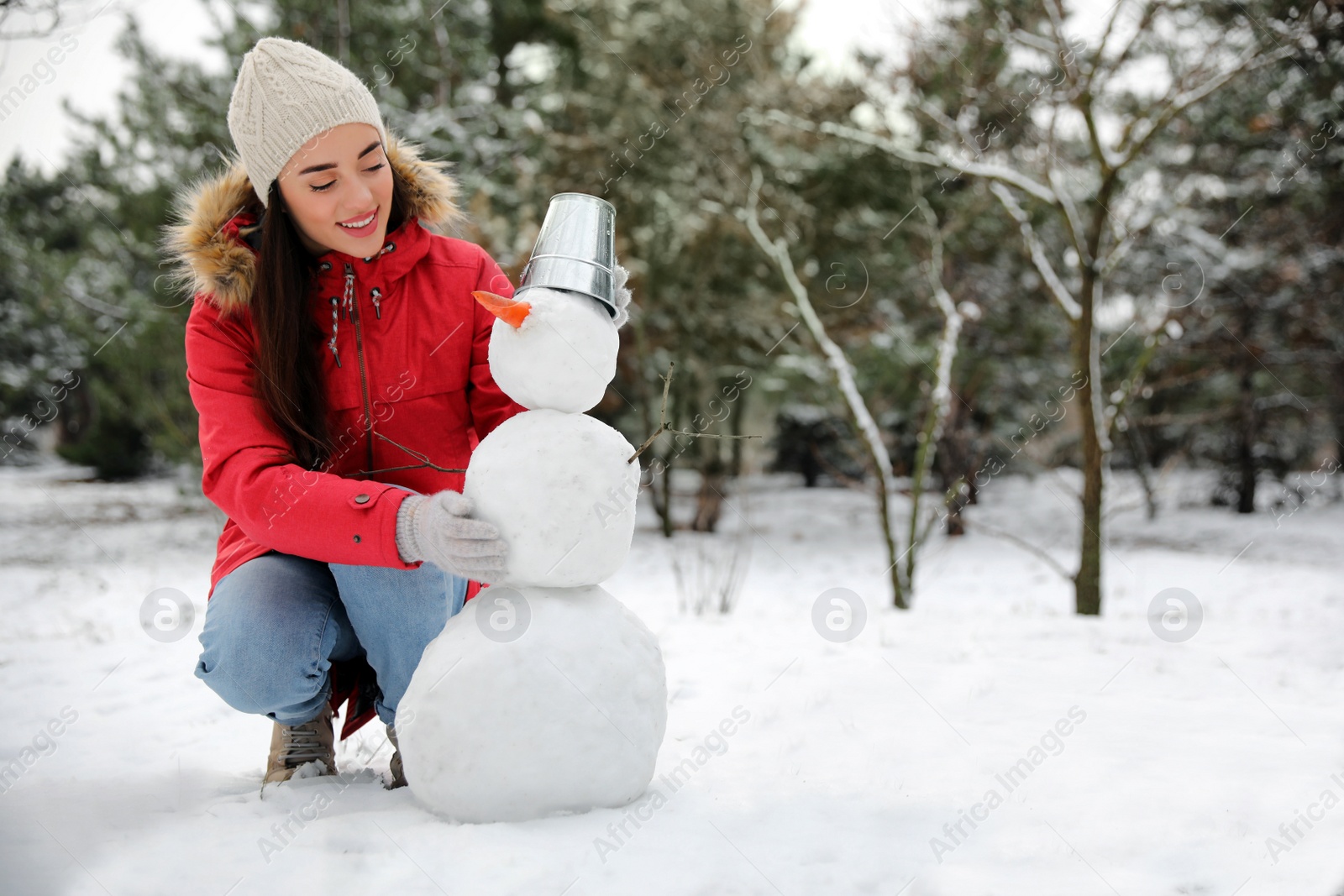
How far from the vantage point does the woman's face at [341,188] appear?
1703 mm

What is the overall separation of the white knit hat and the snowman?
52 cm

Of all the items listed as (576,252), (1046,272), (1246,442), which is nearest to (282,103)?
(576,252)

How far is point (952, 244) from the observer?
314 inches

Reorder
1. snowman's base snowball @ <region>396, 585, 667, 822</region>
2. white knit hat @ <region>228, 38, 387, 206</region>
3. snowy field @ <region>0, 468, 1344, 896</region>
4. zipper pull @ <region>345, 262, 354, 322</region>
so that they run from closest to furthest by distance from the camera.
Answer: snowy field @ <region>0, 468, 1344, 896</region> < snowman's base snowball @ <region>396, 585, 667, 822</region> < white knit hat @ <region>228, 38, 387, 206</region> < zipper pull @ <region>345, 262, 354, 322</region>

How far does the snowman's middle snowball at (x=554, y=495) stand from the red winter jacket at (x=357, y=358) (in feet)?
0.80

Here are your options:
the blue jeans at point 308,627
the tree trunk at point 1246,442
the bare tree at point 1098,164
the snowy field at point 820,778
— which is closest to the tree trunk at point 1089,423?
the bare tree at point 1098,164

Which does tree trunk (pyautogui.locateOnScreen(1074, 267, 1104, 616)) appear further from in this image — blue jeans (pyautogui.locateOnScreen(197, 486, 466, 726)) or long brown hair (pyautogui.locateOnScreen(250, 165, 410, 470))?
long brown hair (pyautogui.locateOnScreen(250, 165, 410, 470))

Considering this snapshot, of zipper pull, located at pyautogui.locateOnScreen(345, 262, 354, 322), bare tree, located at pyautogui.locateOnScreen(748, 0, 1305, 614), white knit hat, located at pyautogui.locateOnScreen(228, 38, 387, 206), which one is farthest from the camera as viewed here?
bare tree, located at pyautogui.locateOnScreen(748, 0, 1305, 614)

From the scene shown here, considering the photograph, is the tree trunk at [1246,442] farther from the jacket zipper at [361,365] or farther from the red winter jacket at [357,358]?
the jacket zipper at [361,365]

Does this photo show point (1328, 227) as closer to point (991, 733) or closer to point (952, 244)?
point (952, 244)

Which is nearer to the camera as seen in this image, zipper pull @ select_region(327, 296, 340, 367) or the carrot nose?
the carrot nose

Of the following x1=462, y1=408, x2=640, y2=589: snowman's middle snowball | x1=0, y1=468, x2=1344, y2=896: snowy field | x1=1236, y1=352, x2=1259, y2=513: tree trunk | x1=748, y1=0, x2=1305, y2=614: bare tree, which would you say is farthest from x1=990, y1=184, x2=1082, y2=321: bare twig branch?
x1=1236, y1=352, x2=1259, y2=513: tree trunk

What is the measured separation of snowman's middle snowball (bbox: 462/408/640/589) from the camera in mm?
1489

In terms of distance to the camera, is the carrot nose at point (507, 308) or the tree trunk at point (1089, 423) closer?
the carrot nose at point (507, 308)
